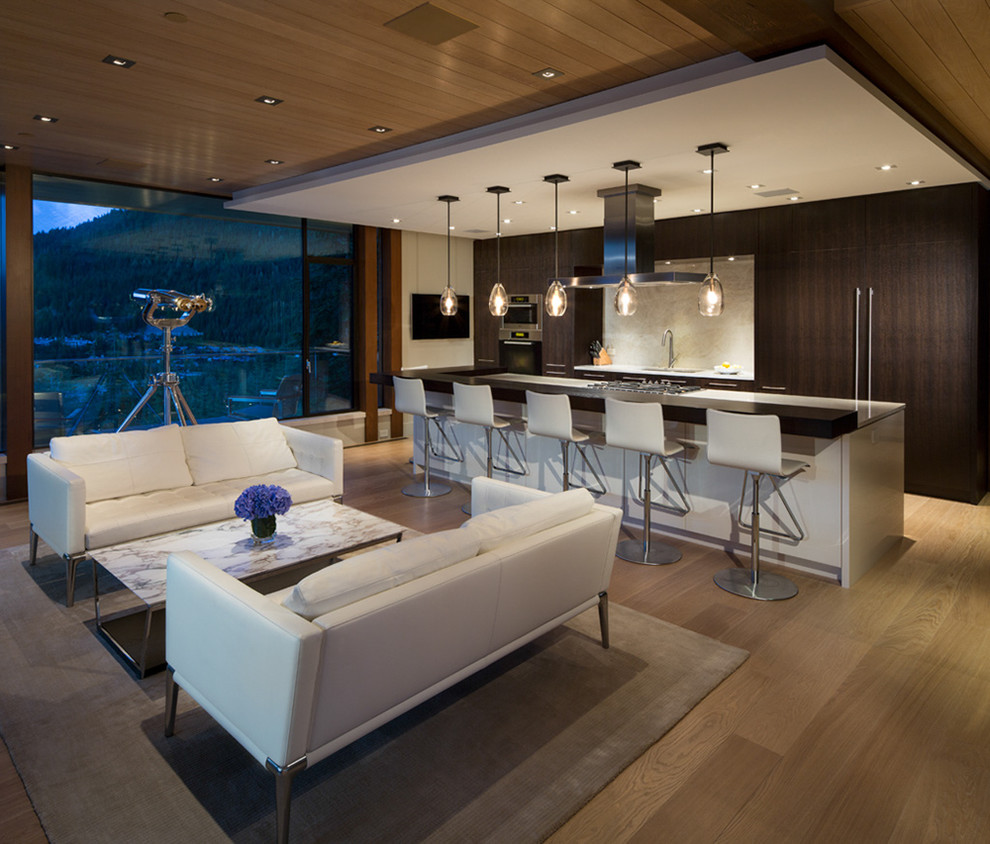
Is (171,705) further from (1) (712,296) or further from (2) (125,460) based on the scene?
(1) (712,296)

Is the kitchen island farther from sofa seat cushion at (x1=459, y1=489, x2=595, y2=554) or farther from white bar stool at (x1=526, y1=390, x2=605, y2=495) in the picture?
sofa seat cushion at (x1=459, y1=489, x2=595, y2=554)

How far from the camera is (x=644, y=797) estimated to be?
7.34 feet

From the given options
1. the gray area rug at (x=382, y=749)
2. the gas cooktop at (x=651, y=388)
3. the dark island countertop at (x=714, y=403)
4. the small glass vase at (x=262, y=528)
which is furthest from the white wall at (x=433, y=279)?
the gray area rug at (x=382, y=749)

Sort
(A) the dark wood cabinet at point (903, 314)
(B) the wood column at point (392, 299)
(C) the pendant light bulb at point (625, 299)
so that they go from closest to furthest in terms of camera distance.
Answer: (C) the pendant light bulb at point (625, 299)
(A) the dark wood cabinet at point (903, 314)
(B) the wood column at point (392, 299)

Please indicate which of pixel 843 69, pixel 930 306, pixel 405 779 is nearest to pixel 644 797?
pixel 405 779

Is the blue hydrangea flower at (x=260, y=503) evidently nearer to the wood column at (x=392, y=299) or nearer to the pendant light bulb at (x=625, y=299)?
the pendant light bulb at (x=625, y=299)

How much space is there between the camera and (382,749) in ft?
8.12

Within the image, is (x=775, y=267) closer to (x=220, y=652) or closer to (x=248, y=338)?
(x=248, y=338)

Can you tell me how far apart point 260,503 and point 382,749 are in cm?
142

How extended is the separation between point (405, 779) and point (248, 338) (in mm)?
6109

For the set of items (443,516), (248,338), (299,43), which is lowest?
(443,516)

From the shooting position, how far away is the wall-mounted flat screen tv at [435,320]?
8789 mm

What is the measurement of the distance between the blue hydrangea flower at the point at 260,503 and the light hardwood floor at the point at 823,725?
1332 mm

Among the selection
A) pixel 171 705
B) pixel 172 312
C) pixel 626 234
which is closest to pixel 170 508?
pixel 171 705
